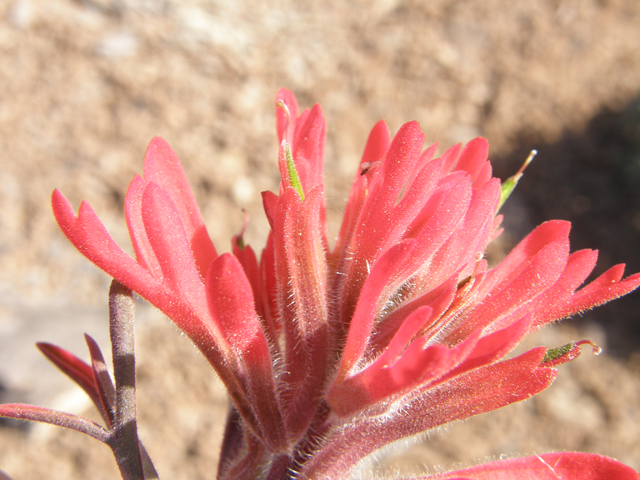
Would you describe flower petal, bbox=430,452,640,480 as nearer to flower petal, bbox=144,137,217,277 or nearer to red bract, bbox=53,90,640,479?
red bract, bbox=53,90,640,479

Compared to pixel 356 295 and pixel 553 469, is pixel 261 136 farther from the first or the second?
pixel 553 469

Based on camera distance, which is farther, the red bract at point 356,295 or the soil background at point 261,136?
the soil background at point 261,136

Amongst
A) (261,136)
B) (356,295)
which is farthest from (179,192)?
(261,136)

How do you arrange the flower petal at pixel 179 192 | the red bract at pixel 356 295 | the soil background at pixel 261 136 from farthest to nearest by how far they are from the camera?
1. the soil background at pixel 261 136
2. the flower petal at pixel 179 192
3. the red bract at pixel 356 295

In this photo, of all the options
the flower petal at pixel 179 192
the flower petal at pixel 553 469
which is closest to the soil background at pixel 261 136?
the flower petal at pixel 179 192

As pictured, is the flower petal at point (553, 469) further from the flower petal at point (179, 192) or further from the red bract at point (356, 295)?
the flower petal at point (179, 192)

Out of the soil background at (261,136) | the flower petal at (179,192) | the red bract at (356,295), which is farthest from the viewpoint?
the soil background at (261,136)

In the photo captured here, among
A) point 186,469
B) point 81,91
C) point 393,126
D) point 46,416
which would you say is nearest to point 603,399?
point 393,126

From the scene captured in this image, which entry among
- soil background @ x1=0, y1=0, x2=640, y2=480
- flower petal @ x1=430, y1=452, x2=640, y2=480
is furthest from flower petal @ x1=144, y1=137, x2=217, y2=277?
soil background @ x1=0, y1=0, x2=640, y2=480
